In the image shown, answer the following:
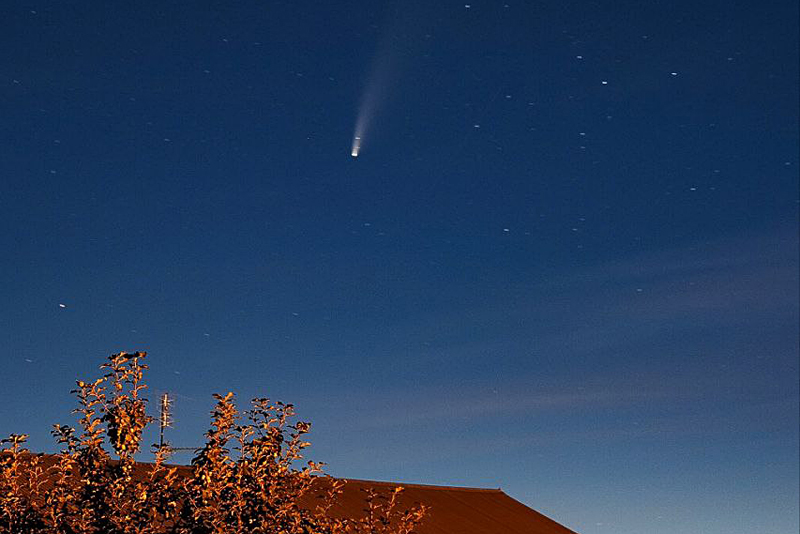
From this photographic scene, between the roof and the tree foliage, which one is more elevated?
the roof

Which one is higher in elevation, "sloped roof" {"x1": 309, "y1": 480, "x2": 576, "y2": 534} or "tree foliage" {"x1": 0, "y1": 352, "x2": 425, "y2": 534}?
"sloped roof" {"x1": 309, "y1": 480, "x2": 576, "y2": 534}

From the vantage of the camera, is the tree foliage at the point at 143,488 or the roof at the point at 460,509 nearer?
the tree foliage at the point at 143,488

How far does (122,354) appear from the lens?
9.48 meters

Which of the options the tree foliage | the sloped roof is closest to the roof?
the sloped roof

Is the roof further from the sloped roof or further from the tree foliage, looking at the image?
the tree foliage

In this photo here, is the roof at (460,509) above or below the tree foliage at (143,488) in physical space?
above

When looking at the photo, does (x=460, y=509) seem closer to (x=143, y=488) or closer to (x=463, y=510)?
(x=463, y=510)

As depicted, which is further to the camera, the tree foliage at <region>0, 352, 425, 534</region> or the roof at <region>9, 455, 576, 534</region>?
the roof at <region>9, 455, 576, 534</region>

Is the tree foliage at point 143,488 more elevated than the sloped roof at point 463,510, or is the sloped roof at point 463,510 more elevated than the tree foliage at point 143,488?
the sloped roof at point 463,510

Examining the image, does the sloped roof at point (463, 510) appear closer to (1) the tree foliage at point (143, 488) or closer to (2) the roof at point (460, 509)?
(2) the roof at point (460, 509)

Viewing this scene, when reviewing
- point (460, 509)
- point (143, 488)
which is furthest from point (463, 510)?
point (143, 488)

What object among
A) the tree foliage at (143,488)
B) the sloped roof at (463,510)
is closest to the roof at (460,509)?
the sloped roof at (463,510)

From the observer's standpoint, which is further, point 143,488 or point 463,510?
point 463,510

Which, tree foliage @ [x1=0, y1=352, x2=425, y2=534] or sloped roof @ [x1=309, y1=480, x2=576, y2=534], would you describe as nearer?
tree foliage @ [x1=0, y1=352, x2=425, y2=534]
